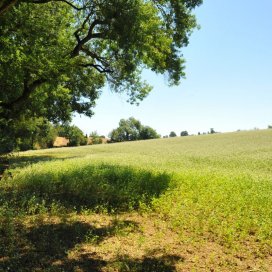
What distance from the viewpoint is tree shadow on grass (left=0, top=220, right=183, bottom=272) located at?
775 cm

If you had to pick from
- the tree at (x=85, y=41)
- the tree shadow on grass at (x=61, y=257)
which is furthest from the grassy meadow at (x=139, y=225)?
the tree at (x=85, y=41)

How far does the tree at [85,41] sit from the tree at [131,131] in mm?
147941

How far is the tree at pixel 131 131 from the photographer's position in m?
174

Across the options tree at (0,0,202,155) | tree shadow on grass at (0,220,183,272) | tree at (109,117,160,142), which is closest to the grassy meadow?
tree shadow on grass at (0,220,183,272)

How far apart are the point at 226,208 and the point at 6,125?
7935mm

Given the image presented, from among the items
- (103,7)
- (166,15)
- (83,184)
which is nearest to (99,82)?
(166,15)

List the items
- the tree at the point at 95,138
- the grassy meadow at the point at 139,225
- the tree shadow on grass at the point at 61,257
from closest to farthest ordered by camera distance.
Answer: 1. the tree shadow on grass at the point at 61,257
2. the grassy meadow at the point at 139,225
3. the tree at the point at 95,138

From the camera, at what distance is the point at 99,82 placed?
26.5 meters

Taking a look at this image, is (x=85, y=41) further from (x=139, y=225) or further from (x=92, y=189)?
(x=139, y=225)

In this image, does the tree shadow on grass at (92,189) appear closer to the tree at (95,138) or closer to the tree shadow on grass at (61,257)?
the tree shadow on grass at (61,257)

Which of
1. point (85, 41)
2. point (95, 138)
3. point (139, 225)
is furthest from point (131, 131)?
point (139, 225)

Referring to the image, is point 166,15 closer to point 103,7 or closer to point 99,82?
point 103,7

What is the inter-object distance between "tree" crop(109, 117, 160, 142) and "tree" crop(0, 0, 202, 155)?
485 feet

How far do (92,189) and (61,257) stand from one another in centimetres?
Answer: 719
